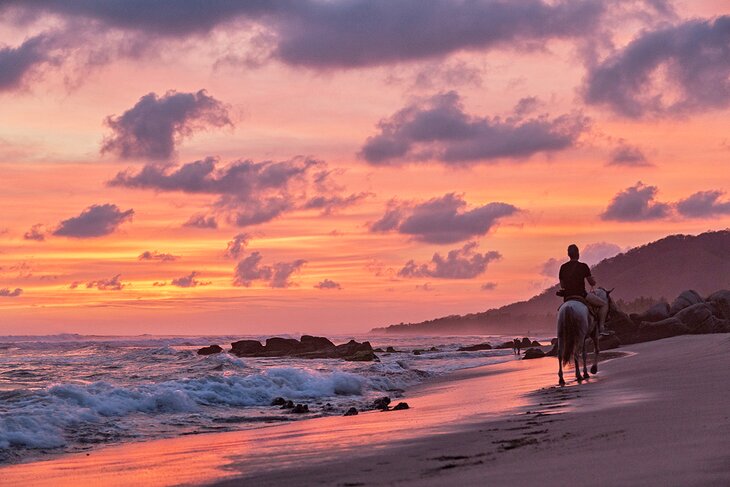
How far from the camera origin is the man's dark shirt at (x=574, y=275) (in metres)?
20.8

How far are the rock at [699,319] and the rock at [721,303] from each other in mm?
3479

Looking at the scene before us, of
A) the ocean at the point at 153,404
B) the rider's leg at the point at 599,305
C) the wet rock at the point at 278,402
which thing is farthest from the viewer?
the wet rock at the point at 278,402

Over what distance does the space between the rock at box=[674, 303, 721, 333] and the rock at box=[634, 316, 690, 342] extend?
20.0 inches

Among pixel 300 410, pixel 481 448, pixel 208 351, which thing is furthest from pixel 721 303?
pixel 481 448

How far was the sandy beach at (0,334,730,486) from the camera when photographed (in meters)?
7.63

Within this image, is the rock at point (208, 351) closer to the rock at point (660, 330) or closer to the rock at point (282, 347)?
the rock at point (282, 347)

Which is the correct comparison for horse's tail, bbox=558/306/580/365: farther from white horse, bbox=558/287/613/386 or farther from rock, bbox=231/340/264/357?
rock, bbox=231/340/264/357

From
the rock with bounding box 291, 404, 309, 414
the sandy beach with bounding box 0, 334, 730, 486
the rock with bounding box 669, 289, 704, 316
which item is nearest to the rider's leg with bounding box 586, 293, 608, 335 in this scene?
the sandy beach with bounding box 0, 334, 730, 486

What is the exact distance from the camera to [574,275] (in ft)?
68.2

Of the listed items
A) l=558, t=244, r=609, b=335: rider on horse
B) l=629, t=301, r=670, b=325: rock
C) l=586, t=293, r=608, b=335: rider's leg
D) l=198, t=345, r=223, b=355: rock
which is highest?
l=558, t=244, r=609, b=335: rider on horse

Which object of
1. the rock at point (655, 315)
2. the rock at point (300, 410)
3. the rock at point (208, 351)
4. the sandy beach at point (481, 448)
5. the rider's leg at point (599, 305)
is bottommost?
the rock at point (300, 410)

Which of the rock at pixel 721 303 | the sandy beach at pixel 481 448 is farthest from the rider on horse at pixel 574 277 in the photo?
the rock at pixel 721 303

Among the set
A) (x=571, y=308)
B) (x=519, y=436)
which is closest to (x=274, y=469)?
(x=519, y=436)

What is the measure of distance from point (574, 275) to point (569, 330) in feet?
4.46
